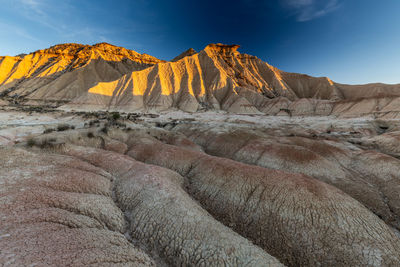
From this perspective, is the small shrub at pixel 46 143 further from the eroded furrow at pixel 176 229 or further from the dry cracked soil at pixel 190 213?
the eroded furrow at pixel 176 229

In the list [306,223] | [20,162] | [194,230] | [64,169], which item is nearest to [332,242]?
[306,223]

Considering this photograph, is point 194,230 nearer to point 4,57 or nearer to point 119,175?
point 119,175

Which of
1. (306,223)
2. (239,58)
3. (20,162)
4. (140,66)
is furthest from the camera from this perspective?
(140,66)

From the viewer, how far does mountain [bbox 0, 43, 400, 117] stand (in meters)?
69.4

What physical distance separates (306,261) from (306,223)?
142cm

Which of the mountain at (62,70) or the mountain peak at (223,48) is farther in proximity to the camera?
the mountain peak at (223,48)

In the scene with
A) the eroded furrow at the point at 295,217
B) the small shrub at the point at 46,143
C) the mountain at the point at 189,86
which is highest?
the mountain at the point at 189,86

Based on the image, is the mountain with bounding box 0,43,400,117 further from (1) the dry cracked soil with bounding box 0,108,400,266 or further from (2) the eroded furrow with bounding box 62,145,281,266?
(2) the eroded furrow with bounding box 62,145,281,266

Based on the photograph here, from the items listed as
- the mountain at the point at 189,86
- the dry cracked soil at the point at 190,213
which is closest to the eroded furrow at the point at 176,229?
the dry cracked soil at the point at 190,213

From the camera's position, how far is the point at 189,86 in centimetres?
8531

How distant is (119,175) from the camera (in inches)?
406

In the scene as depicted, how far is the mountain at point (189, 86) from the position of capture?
69375mm

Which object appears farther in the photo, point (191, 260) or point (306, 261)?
point (306, 261)

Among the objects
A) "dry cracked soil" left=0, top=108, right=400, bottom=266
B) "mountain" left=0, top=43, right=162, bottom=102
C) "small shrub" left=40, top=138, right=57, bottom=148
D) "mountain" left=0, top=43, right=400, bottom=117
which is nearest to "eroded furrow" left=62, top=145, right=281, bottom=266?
"dry cracked soil" left=0, top=108, right=400, bottom=266
